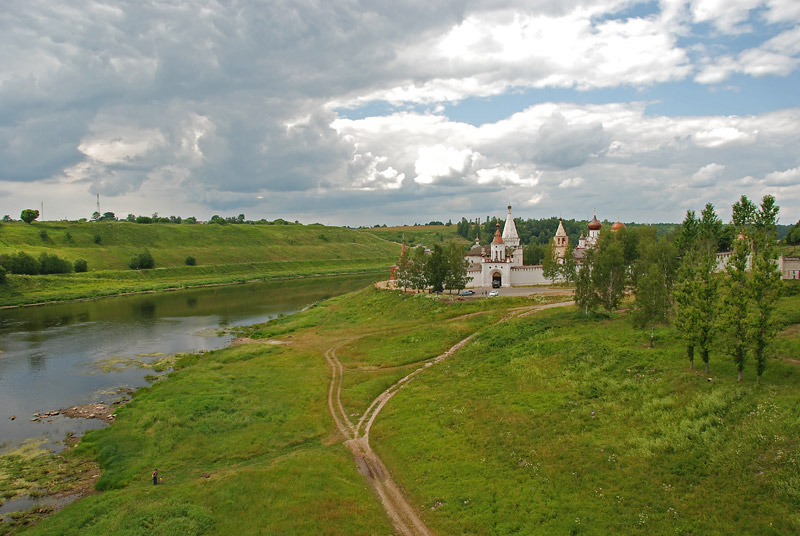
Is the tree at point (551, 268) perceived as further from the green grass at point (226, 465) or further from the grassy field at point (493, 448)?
the green grass at point (226, 465)

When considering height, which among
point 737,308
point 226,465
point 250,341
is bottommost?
point 226,465

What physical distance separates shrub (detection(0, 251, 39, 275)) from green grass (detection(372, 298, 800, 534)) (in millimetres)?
96157

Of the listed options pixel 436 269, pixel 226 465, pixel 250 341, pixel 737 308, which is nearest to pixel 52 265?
pixel 250 341

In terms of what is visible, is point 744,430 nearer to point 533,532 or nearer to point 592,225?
point 533,532

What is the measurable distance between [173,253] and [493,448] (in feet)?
422

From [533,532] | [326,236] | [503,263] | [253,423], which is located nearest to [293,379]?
[253,423]

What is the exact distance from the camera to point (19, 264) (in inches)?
3561

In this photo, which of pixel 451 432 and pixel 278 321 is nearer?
pixel 451 432

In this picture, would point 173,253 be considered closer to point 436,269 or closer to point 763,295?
point 436,269

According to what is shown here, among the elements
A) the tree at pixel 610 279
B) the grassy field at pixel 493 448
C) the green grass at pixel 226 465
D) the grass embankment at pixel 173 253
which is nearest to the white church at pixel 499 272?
the tree at pixel 610 279

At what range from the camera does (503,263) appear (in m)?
62.3

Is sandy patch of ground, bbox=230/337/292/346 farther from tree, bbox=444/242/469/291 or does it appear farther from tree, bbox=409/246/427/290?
tree, bbox=444/242/469/291

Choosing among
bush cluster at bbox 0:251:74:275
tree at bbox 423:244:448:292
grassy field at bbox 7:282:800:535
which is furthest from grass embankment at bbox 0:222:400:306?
grassy field at bbox 7:282:800:535

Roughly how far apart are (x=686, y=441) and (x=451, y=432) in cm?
942
